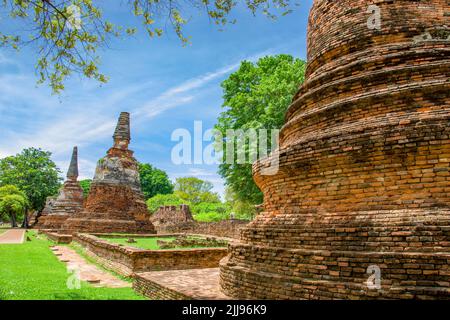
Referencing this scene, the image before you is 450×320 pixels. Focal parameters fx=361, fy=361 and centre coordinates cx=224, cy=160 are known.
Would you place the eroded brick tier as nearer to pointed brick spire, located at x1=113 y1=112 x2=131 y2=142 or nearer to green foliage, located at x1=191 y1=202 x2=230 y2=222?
pointed brick spire, located at x1=113 y1=112 x2=131 y2=142

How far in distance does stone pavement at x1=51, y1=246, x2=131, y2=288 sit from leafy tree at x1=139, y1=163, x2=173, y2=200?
152ft

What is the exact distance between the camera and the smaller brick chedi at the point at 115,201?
65.8 feet

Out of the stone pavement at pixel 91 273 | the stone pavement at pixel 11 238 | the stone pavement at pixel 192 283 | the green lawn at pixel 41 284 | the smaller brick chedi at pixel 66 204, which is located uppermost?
the smaller brick chedi at pixel 66 204

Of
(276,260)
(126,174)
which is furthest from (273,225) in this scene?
(126,174)

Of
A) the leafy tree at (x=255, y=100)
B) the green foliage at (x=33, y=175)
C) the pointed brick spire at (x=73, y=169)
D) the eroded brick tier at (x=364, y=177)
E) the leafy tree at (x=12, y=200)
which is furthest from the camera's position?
the green foliage at (x=33, y=175)

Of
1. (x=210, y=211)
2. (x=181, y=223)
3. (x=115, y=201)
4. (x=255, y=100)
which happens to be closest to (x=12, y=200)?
(x=181, y=223)

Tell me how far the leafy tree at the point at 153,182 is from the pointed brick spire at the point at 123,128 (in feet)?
118

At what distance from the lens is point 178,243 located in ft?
45.1

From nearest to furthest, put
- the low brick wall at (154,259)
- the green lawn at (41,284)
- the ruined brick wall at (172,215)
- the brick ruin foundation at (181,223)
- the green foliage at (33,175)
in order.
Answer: the green lawn at (41,284) → the low brick wall at (154,259) → the brick ruin foundation at (181,223) → the ruined brick wall at (172,215) → the green foliage at (33,175)

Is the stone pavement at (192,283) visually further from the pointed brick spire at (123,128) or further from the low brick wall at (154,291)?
the pointed brick spire at (123,128)

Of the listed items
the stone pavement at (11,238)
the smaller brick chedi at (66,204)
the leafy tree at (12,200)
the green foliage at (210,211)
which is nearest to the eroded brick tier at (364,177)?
the stone pavement at (11,238)

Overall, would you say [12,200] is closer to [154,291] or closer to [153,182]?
[153,182]

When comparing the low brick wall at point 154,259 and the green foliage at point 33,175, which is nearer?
the low brick wall at point 154,259
